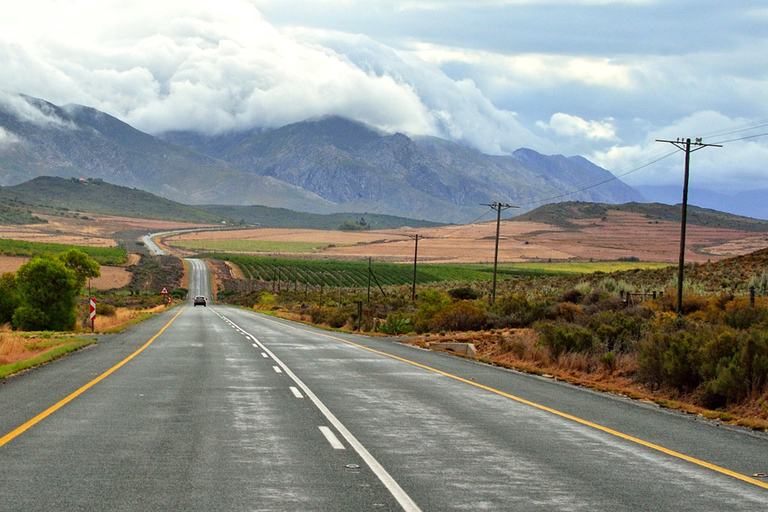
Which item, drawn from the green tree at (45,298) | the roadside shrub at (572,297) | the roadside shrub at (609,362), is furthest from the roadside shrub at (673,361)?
the green tree at (45,298)

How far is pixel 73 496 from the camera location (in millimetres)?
7125

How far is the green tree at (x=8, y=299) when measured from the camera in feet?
184

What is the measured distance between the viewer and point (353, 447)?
9656 mm

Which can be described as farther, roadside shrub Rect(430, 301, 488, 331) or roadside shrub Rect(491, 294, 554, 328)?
roadside shrub Rect(430, 301, 488, 331)

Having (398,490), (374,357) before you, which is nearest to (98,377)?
(374,357)

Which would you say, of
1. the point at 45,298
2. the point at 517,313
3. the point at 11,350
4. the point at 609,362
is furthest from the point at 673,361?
the point at 45,298

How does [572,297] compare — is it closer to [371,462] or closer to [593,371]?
[593,371]

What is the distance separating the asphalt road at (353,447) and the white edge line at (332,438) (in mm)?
50

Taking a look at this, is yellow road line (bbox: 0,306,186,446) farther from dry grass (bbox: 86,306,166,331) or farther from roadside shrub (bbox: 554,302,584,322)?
dry grass (bbox: 86,306,166,331)

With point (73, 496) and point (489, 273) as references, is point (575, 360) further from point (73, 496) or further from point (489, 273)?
point (489, 273)

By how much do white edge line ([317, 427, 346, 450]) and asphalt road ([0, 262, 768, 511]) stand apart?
0.05 metres

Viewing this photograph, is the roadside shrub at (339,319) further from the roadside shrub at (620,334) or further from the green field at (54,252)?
the green field at (54,252)

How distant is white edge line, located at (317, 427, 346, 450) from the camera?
9678 millimetres

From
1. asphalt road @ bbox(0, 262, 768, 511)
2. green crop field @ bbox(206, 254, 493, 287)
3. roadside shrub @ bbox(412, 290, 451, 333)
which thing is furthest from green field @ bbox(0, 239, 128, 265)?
asphalt road @ bbox(0, 262, 768, 511)
